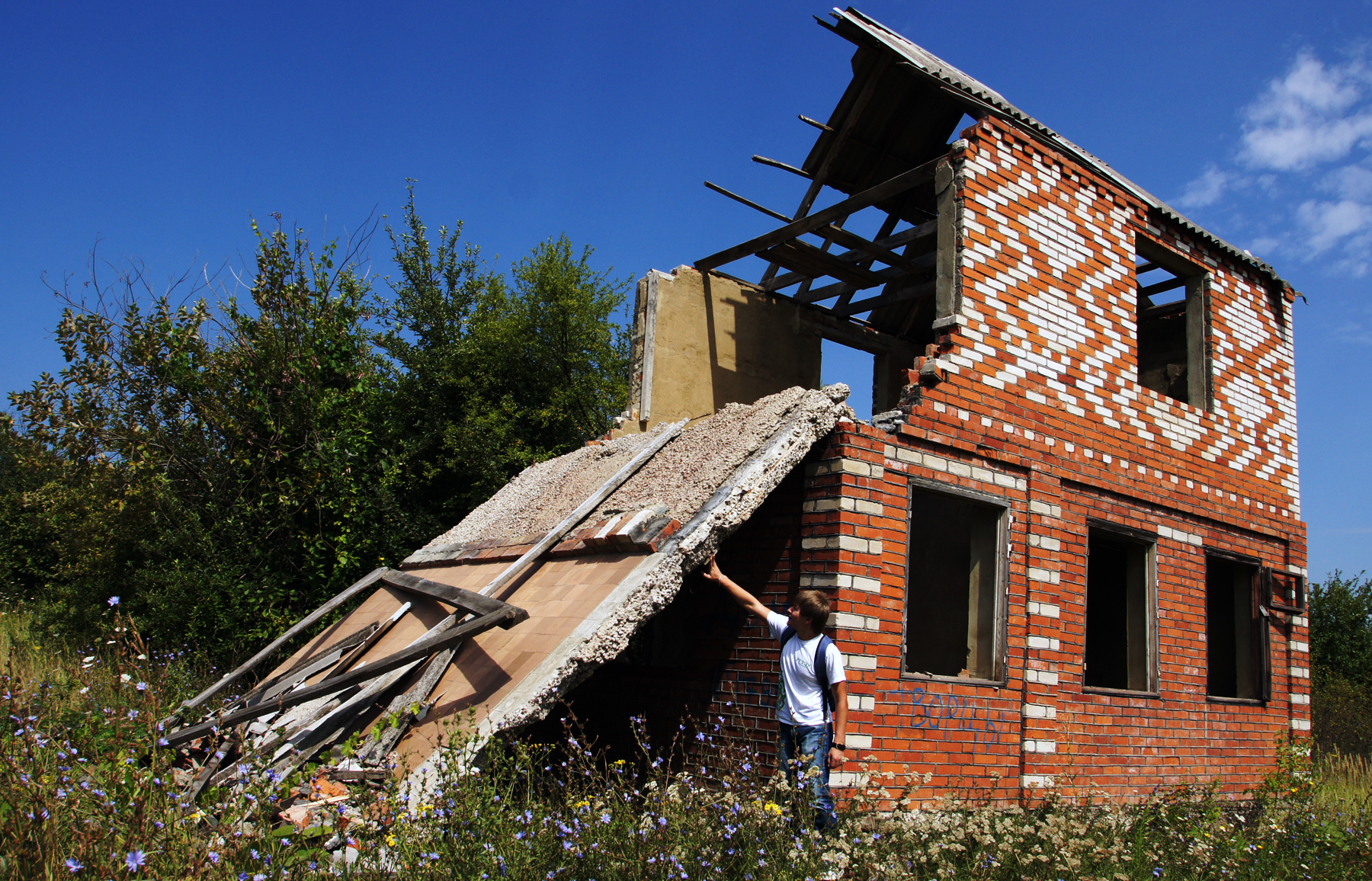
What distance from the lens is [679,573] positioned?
192 inches

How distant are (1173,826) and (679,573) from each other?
3979 mm

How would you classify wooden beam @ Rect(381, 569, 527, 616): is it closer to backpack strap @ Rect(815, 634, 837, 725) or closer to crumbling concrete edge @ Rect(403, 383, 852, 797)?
crumbling concrete edge @ Rect(403, 383, 852, 797)

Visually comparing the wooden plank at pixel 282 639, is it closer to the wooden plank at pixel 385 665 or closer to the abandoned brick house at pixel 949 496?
the abandoned brick house at pixel 949 496

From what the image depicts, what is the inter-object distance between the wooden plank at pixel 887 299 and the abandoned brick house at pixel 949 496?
0.14 feet

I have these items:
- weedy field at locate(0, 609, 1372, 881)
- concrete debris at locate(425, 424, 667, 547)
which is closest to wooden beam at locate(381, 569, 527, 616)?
concrete debris at locate(425, 424, 667, 547)

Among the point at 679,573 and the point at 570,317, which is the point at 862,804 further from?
the point at 570,317

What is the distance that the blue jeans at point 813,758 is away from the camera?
4090 mm

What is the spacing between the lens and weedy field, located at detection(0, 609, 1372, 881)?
2727 millimetres

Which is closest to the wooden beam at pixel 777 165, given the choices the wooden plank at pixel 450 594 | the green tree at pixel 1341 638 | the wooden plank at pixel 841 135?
the wooden plank at pixel 841 135

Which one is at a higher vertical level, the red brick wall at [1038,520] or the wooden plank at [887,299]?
the wooden plank at [887,299]

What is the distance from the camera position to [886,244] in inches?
336

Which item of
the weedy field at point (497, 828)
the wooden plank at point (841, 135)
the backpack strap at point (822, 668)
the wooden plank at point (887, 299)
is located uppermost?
the wooden plank at point (841, 135)

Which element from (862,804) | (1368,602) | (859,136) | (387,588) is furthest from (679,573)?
(1368,602)

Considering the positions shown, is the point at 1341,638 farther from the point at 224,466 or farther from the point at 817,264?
the point at 224,466
